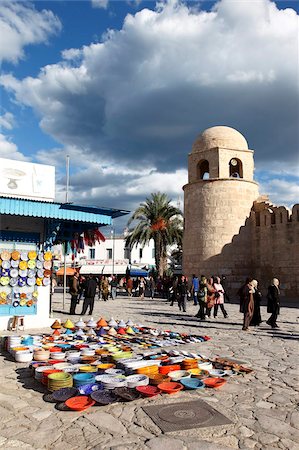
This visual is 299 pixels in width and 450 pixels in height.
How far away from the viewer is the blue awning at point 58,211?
10.3m

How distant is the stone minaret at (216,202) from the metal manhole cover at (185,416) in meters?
19.9

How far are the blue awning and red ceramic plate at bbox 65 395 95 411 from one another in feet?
21.1

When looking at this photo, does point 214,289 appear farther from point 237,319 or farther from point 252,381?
point 252,381

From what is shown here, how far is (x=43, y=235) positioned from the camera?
11.6 metres

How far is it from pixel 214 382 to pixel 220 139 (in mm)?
21791

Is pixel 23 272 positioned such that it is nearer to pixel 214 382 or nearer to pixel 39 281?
pixel 39 281

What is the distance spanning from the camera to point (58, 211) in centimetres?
1105

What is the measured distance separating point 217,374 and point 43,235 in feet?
23.7

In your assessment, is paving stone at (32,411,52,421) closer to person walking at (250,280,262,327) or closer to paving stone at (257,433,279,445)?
paving stone at (257,433,279,445)

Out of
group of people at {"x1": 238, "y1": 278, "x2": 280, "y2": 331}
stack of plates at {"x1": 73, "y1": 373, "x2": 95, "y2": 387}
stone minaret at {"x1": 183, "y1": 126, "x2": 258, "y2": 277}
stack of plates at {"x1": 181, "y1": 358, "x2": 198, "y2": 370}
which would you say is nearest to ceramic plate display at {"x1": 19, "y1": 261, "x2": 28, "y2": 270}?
stack of plates at {"x1": 73, "y1": 373, "x2": 95, "y2": 387}

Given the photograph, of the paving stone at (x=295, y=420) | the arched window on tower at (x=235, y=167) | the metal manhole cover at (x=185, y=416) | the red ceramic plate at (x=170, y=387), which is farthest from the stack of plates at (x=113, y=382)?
the arched window on tower at (x=235, y=167)

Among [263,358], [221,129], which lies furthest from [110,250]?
[263,358]

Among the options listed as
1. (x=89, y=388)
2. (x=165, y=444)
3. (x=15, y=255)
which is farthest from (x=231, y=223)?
(x=165, y=444)

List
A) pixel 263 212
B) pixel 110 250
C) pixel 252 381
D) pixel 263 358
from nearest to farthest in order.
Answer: pixel 252 381 < pixel 263 358 < pixel 263 212 < pixel 110 250
